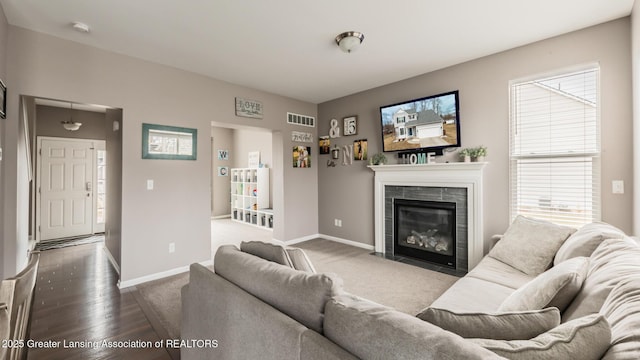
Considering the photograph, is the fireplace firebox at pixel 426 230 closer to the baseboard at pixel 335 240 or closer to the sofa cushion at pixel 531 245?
the baseboard at pixel 335 240

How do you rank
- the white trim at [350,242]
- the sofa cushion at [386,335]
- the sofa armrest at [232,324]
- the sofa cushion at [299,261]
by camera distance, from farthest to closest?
the white trim at [350,242], the sofa cushion at [299,261], the sofa armrest at [232,324], the sofa cushion at [386,335]

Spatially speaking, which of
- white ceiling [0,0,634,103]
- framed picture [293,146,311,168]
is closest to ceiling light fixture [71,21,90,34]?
white ceiling [0,0,634,103]

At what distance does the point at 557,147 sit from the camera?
288cm

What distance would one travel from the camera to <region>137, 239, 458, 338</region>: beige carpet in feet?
8.61

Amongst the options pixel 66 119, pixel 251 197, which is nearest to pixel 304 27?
pixel 251 197

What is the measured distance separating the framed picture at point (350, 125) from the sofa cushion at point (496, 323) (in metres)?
4.03

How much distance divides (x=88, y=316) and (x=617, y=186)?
500 cm

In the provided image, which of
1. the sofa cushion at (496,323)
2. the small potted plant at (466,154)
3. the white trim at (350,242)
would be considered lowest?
the white trim at (350,242)

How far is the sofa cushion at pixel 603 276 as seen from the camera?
114cm

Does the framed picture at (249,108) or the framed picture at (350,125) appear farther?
the framed picture at (350,125)

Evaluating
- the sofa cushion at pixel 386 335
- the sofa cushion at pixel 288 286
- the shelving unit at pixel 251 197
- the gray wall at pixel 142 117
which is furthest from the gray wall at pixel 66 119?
the sofa cushion at pixel 386 335

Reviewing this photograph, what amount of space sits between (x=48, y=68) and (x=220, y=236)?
3805 millimetres

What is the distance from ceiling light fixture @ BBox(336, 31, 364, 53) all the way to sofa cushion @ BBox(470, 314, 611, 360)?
2669 millimetres

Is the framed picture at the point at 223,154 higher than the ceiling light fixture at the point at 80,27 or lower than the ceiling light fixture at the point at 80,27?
lower
